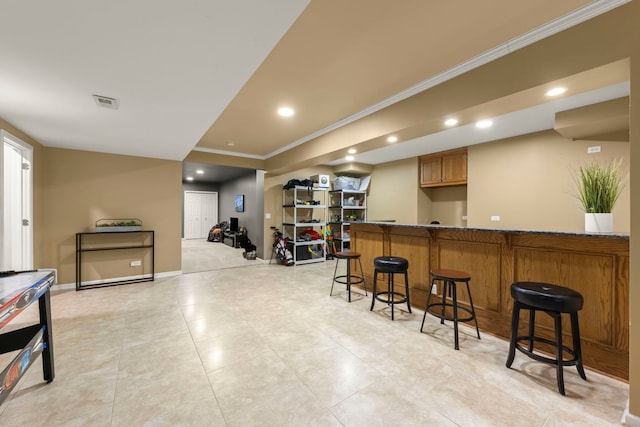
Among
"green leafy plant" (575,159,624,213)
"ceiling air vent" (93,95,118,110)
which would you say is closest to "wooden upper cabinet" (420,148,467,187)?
"green leafy plant" (575,159,624,213)

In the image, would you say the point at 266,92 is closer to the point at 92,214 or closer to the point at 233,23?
the point at 233,23

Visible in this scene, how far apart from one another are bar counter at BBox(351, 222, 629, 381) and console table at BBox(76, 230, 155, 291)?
4.49 meters

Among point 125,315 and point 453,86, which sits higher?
point 453,86

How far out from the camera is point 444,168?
18.0 feet

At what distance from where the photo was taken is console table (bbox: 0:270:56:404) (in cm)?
143

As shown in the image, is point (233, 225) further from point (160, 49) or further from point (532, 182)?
point (532, 182)

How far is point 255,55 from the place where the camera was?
5.66ft

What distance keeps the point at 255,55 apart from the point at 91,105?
1.98m

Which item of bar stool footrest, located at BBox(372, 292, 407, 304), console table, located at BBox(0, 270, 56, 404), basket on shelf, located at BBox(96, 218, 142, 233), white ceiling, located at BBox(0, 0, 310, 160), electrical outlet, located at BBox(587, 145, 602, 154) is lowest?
bar stool footrest, located at BBox(372, 292, 407, 304)

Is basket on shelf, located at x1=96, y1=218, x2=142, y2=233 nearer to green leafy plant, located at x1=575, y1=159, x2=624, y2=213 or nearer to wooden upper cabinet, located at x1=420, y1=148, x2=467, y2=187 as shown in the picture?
wooden upper cabinet, located at x1=420, y1=148, x2=467, y2=187

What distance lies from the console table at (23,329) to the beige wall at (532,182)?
580 cm

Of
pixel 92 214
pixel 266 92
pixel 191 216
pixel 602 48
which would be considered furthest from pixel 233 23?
pixel 191 216

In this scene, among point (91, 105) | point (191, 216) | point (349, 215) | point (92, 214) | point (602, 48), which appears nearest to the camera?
point (602, 48)

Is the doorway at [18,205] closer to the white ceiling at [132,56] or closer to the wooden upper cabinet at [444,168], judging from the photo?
the white ceiling at [132,56]
